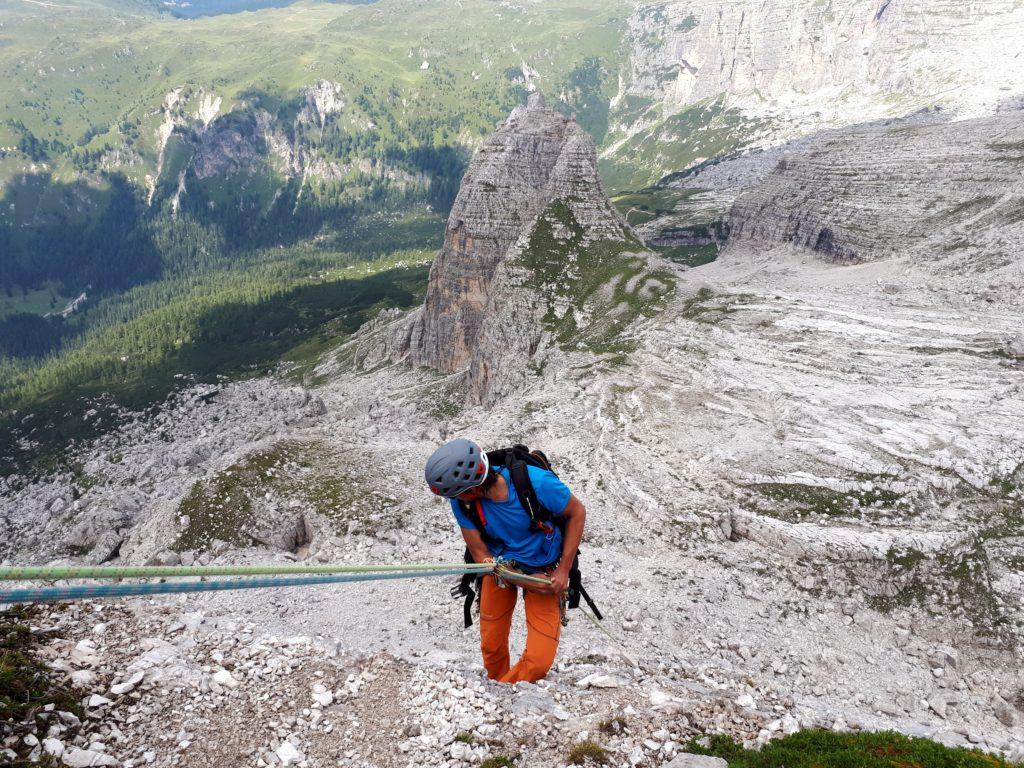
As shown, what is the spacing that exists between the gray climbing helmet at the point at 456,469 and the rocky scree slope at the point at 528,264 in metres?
48.1

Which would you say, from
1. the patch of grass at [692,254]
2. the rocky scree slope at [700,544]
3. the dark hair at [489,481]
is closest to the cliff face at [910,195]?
the rocky scree slope at [700,544]

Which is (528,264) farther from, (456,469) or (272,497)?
(456,469)

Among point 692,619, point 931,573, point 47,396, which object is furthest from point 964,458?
point 47,396

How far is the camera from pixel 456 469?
30.4 ft

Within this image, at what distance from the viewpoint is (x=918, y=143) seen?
79.8m

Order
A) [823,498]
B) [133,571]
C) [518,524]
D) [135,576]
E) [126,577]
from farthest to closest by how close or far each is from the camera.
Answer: [823,498] < [518,524] < [126,577] < [133,571] < [135,576]

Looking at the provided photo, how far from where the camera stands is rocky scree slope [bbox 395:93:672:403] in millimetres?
64125

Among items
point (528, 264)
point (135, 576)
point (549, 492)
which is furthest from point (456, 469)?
point (528, 264)

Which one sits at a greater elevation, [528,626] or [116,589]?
[116,589]

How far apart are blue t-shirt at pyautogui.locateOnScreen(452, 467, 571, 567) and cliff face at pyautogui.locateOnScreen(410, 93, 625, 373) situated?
7031cm

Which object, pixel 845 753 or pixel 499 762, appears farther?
pixel 499 762

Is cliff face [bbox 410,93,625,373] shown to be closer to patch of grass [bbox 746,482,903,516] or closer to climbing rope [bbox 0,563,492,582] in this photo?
patch of grass [bbox 746,482,903,516]

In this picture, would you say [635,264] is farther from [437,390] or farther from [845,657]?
[845,657]

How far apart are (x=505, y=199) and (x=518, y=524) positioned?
3192 inches
